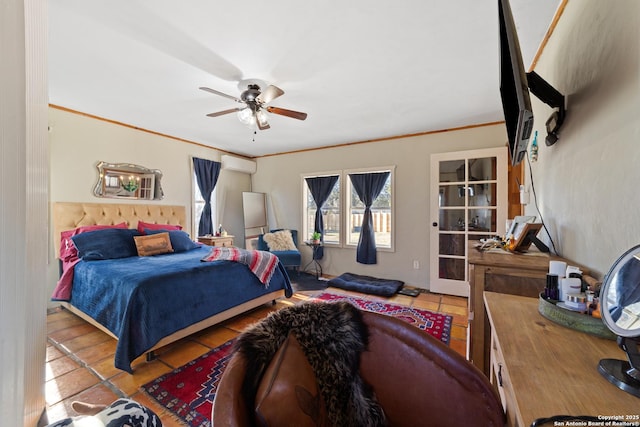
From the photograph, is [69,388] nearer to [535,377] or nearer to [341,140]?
[535,377]

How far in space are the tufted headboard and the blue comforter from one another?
767 mm

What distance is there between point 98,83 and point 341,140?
310 centimetres

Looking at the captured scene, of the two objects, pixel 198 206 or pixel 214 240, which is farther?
pixel 198 206

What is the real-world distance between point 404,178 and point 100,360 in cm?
403

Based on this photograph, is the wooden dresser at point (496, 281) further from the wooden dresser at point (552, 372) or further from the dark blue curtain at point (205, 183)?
the dark blue curtain at point (205, 183)

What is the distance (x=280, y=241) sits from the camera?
464cm

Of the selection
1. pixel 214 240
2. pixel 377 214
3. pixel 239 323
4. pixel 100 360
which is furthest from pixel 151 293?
pixel 377 214

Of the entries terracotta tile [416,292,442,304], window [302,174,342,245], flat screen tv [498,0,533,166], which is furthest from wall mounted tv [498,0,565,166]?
window [302,174,342,245]

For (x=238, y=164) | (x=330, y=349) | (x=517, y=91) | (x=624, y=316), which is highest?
(x=238, y=164)

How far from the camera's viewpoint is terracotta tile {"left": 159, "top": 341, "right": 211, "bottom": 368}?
6.74 feet

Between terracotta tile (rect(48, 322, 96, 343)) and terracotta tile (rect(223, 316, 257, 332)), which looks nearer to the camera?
terracotta tile (rect(48, 322, 96, 343))

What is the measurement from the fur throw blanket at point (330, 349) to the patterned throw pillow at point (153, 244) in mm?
2860

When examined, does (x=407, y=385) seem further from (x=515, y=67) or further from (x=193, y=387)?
(x=193, y=387)

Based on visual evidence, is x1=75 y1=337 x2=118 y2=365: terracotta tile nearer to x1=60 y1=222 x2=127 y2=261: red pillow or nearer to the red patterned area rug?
the red patterned area rug
